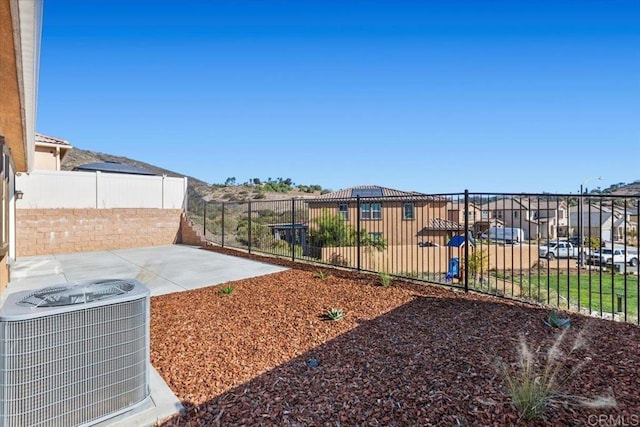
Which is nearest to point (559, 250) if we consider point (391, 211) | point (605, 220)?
point (391, 211)

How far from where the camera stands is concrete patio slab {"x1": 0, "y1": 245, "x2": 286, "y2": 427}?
6621 mm

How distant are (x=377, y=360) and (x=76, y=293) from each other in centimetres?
237

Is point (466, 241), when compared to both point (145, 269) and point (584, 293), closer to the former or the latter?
point (145, 269)

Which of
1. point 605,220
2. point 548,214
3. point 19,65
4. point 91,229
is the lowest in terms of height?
point 91,229

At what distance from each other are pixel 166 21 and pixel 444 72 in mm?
9015

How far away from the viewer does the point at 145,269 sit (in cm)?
822

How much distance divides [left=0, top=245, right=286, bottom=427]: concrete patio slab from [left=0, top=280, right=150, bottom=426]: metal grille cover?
386 centimetres

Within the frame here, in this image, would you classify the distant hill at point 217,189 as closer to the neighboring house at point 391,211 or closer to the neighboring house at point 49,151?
the neighboring house at point 391,211

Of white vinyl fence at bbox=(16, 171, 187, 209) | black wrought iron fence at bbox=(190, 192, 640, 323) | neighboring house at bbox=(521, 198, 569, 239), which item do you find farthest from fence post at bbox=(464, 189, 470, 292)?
white vinyl fence at bbox=(16, 171, 187, 209)

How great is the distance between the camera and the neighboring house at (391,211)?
24.0ft

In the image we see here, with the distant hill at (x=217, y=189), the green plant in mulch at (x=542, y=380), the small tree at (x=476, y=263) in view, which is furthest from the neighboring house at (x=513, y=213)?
the distant hill at (x=217, y=189)

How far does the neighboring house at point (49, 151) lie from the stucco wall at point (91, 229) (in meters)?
3.73

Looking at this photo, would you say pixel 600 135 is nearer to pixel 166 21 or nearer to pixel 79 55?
pixel 166 21

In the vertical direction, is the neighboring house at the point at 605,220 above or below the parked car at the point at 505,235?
above
